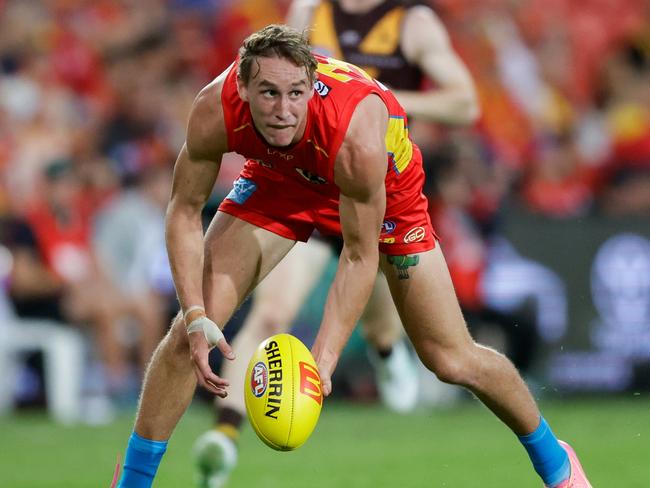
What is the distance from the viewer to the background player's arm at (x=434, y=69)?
769cm

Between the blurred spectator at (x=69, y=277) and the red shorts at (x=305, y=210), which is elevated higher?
the red shorts at (x=305, y=210)

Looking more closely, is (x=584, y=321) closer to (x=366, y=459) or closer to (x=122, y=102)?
(x=366, y=459)

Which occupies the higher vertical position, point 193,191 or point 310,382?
point 193,191

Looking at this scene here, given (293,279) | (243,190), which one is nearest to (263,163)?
(243,190)

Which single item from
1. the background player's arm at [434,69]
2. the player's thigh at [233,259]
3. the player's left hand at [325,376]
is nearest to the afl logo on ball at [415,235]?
the player's thigh at [233,259]

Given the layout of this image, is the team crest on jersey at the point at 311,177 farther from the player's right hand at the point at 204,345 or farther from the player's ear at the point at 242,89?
the player's right hand at the point at 204,345

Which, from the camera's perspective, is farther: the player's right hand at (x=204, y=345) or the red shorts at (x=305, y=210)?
the red shorts at (x=305, y=210)

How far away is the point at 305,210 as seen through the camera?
19.5ft

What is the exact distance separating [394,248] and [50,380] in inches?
→ 244

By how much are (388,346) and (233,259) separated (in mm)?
3012

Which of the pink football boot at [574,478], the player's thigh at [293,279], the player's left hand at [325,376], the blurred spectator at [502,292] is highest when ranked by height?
the player's left hand at [325,376]

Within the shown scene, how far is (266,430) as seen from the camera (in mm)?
4988

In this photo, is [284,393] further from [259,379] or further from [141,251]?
[141,251]

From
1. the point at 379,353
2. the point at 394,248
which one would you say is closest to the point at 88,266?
the point at 379,353
